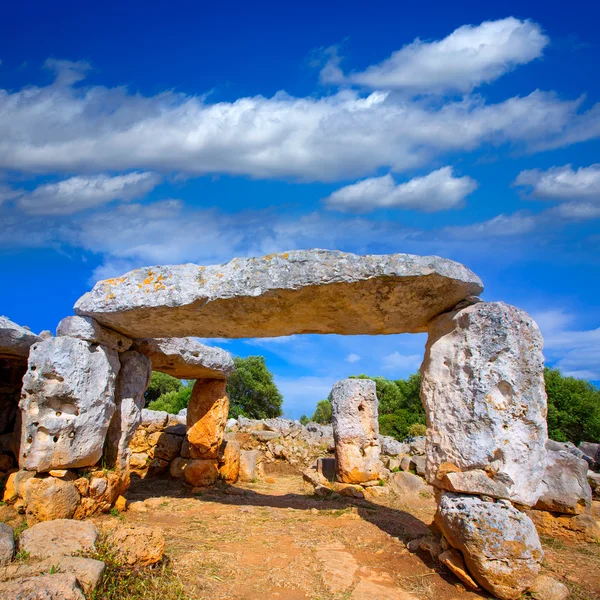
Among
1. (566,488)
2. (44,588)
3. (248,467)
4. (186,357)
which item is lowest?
(44,588)

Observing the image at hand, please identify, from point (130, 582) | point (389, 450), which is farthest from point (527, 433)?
point (389, 450)

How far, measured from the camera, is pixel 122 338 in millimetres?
7133

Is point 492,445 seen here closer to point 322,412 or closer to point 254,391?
point 254,391

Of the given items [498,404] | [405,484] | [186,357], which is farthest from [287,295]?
[405,484]

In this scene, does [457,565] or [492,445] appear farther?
[492,445]

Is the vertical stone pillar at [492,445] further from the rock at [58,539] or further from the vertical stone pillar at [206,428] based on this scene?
the vertical stone pillar at [206,428]

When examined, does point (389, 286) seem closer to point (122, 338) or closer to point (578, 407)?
point (122, 338)

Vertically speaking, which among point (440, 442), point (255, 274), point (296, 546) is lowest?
point (296, 546)

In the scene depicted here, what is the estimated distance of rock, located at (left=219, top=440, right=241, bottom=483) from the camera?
34.0 feet

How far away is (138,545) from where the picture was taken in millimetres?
4543

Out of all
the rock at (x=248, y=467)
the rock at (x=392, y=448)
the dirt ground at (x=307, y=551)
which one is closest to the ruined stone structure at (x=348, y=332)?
the dirt ground at (x=307, y=551)

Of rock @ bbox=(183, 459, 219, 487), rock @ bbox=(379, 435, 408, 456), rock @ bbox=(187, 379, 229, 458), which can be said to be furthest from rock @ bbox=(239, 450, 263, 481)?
rock @ bbox=(379, 435, 408, 456)

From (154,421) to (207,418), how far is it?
6.33 feet

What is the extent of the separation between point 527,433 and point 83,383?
5.09 metres
